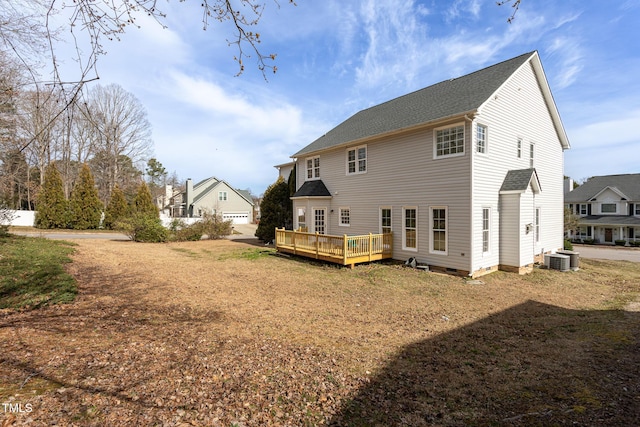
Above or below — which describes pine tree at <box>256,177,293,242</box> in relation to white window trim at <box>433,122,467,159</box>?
below

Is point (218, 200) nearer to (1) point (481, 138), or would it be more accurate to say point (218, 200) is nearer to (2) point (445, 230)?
(2) point (445, 230)

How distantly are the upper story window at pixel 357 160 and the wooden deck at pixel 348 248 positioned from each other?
372 cm

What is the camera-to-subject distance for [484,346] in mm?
5238

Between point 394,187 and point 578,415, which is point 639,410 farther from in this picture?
point 394,187

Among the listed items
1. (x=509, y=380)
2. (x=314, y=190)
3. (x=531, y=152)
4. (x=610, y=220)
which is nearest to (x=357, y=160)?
(x=314, y=190)

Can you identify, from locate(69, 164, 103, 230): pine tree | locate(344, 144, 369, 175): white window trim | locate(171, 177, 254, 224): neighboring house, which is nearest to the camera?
locate(344, 144, 369, 175): white window trim

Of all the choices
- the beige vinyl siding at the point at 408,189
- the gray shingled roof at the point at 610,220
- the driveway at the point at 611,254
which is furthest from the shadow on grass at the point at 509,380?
the gray shingled roof at the point at 610,220

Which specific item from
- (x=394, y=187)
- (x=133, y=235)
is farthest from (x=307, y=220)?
(x=133, y=235)

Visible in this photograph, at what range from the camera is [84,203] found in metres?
26.8

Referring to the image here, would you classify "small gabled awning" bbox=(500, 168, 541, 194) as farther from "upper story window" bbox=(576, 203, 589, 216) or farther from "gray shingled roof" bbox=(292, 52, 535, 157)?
"upper story window" bbox=(576, 203, 589, 216)

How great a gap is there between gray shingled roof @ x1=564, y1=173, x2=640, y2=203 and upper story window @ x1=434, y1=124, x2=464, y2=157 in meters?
36.7

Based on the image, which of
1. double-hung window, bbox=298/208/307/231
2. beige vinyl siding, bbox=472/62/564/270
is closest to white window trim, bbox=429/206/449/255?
beige vinyl siding, bbox=472/62/564/270

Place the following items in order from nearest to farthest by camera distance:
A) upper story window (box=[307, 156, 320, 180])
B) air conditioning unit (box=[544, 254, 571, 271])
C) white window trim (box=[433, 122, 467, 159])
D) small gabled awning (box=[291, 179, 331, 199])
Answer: white window trim (box=[433, 122, 467, 159])
air conditioning unit (box=[544, 254, 571, 271])
small gabled awning (box=[291, 179, 331, 199])
upper story window (box=[307, 156, 320, 180])

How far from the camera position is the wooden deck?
12.2 metres
